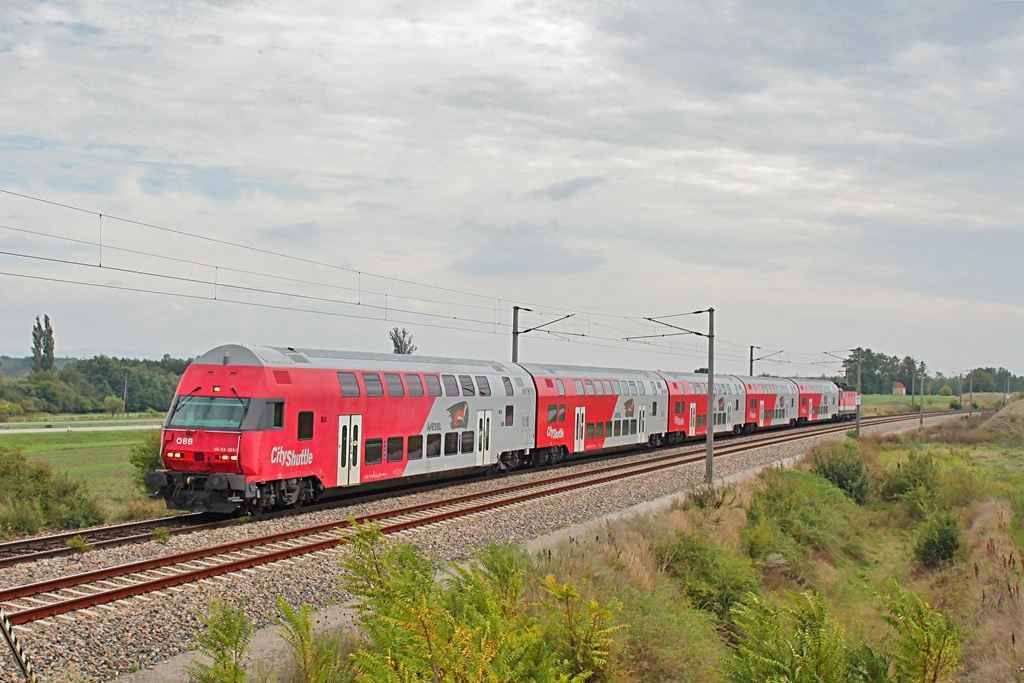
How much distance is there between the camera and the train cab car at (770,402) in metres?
51.9

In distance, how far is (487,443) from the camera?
87.6ft

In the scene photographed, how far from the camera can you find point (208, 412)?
18.5 m

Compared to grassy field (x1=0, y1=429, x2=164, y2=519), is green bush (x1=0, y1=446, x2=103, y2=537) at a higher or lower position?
higher

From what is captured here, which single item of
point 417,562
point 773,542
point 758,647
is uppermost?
point 417,562

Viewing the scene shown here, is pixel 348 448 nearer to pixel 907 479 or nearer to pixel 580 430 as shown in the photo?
pixel 580 430

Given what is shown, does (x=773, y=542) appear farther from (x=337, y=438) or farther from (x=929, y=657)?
(x=929, y=657)

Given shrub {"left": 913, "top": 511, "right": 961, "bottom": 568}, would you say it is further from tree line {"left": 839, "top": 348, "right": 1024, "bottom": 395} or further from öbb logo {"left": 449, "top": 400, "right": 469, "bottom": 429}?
tree line {"left": 839, "top": 348, "right": 1024, "bottom": 395}

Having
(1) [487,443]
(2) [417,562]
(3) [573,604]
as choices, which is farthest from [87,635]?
(1) [487,443]

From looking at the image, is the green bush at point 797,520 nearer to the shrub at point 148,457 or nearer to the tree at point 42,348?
the shrub at point 148,457

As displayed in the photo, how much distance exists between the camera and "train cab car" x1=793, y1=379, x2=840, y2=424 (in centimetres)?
6281

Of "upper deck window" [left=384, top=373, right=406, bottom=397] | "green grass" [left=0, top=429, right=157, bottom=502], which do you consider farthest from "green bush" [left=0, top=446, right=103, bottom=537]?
"upper deck window" [left=384, top=373, right=406, bottom=397]

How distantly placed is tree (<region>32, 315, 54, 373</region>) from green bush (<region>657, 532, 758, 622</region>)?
353 ft

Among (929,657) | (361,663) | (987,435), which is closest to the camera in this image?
(361,663)

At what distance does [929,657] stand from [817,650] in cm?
84
